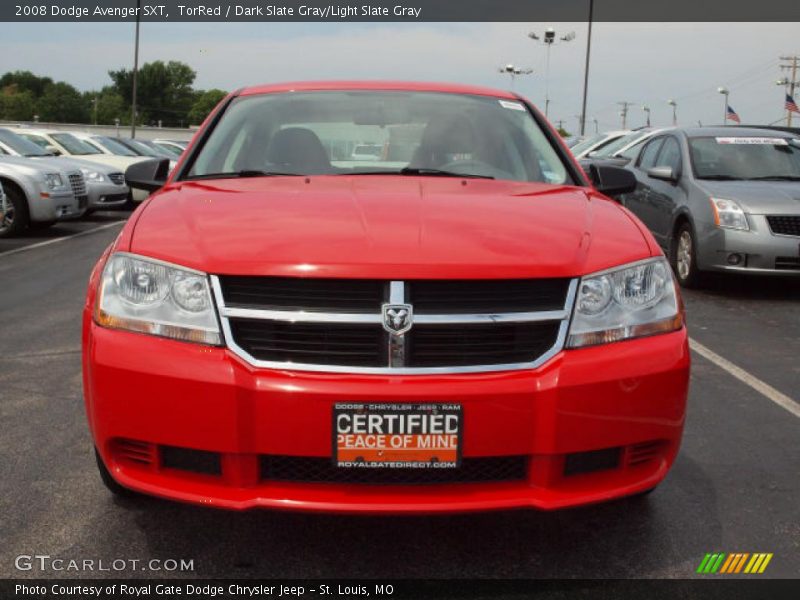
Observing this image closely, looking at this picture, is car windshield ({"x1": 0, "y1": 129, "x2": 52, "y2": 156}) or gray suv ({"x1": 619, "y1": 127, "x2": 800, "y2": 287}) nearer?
gray suv ({"x1": 619, "y1": 127, "x2": 800, "y2": 287})

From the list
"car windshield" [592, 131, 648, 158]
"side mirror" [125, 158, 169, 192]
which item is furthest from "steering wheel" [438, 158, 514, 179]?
"car windshield" [592, 131, 648, 158]

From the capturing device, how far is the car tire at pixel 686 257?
354 inches

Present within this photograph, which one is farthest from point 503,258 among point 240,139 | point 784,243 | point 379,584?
point 784,243

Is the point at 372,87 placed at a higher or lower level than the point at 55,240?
higher

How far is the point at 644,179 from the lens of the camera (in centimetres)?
1059

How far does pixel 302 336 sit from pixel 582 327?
30.5 inches

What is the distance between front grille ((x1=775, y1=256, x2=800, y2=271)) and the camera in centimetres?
848

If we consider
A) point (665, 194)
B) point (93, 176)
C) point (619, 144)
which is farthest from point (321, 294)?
point (93, 176)

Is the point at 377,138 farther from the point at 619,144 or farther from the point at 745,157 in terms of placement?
the point at 619,144

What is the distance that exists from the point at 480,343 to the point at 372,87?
Result: 2.09 m

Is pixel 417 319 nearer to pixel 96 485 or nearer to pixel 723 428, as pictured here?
pixel 96 485

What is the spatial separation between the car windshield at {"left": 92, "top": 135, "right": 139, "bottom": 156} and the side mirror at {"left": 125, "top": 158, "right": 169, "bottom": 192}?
16916mm

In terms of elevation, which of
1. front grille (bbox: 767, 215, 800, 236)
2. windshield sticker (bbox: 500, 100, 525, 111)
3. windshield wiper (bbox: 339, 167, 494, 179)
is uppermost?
windshield sticker (bbox: 500, 100, 525, 111)

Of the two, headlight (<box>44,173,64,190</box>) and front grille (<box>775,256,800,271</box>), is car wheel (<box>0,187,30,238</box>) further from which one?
front grille (<box>775,256,800,271</box>)
